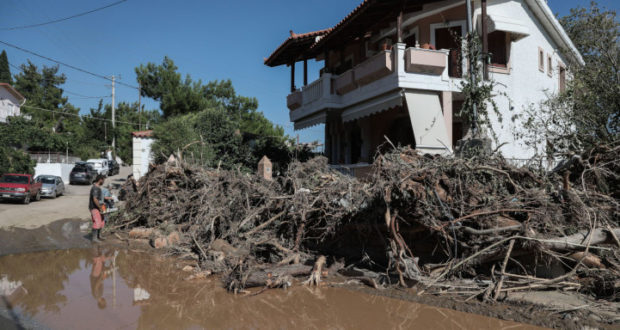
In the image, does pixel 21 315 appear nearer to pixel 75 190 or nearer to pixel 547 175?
pixel 547 175

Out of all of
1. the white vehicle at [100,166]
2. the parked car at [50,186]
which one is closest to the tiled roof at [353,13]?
the parked car at [50,186]

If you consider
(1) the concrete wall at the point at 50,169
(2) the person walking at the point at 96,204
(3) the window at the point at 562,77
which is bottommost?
(2) the person walking at the point at 96,204

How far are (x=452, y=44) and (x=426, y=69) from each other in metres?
2.74

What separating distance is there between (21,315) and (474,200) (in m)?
6.90

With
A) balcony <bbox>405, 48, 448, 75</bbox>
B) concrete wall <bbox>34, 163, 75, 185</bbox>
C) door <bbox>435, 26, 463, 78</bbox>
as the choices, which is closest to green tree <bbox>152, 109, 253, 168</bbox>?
balcony <bbox>405, 48, 448, 75</bbox>

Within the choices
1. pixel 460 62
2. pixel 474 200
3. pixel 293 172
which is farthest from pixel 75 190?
pixel 474 200

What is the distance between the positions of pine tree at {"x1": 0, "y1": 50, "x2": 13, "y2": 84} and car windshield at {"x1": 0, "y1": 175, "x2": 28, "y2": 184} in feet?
139

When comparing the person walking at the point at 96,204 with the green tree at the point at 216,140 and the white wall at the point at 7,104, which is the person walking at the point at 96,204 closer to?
the green tree at the point at 216,140

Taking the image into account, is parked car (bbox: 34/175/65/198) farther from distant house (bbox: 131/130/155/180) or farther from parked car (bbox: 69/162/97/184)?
parked car (bbox: 69/162/97/184)

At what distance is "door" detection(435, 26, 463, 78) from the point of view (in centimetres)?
1280

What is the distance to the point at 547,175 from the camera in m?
7.14

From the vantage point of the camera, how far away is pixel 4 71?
51.5 metres

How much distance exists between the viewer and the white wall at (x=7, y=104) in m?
38.3

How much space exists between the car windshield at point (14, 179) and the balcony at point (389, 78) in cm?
1544
